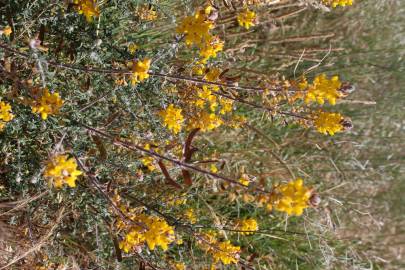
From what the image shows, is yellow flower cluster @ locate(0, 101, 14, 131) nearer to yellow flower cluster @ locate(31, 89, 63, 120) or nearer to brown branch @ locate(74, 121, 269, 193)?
yellow flower cluster @ locate(31, 89, 63, 120)

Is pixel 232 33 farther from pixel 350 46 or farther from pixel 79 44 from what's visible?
pixel 79 44

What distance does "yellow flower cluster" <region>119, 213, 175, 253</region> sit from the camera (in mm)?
1712

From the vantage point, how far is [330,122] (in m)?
1.93

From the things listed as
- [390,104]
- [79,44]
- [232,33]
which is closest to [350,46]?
[390,104]

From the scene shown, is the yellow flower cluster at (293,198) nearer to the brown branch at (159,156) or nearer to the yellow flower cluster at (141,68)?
the brown branch at (159,156)

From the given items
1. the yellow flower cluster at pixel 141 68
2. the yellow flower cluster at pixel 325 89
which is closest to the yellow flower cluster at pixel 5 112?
the yellow flower cluster at pixel 141 68

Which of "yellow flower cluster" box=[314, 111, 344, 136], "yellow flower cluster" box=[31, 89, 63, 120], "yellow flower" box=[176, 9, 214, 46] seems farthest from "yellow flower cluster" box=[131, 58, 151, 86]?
"yellow flower cluster" box=[314, 111, 344, 136]

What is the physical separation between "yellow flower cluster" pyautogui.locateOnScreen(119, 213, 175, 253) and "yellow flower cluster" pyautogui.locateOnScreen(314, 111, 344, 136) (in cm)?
81

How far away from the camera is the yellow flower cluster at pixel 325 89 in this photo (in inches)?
70.6

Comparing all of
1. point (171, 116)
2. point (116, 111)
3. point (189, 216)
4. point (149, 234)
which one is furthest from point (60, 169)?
point (189, 216)

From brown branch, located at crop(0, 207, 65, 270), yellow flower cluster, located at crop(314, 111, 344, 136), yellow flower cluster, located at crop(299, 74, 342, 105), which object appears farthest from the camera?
brown branch, located at crop(0, 207, 65, 270)

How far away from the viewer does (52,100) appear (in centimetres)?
171

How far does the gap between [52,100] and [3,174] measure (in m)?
0.90

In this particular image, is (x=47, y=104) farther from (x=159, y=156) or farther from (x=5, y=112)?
(x=159, y=156)
